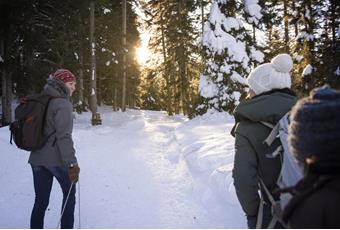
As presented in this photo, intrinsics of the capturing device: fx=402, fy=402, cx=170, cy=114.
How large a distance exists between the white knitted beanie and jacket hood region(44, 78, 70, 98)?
2.70 meters

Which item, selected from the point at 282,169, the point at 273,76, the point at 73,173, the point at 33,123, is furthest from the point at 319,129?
the point at 33,123

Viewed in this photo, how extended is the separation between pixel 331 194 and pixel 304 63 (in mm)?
20295

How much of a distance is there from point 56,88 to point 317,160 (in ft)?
13.1

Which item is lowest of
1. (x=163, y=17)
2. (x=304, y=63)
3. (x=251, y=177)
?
(x=251, y=177)

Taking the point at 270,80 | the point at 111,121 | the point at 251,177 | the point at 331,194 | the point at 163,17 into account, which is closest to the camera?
the point at 331,194

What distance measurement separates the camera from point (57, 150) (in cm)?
511

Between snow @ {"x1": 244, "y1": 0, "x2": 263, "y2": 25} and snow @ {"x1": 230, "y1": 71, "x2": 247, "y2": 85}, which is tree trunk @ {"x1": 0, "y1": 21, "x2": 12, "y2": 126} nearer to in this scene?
snow @ {"x1": 230, "y1": 71, "x2": 247, "y2": 85}

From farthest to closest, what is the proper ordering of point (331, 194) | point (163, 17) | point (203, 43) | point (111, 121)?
1. point (163, 17)
2. point (111, 121)
3. point (203, 43)
4. point (331, 194)

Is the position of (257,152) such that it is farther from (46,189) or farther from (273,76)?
(46,189)

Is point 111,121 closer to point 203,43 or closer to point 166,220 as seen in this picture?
point 203,43

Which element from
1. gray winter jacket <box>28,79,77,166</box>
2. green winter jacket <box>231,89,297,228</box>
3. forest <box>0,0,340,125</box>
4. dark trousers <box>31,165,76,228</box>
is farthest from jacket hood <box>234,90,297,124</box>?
forest <box>0,0,340,125</box>

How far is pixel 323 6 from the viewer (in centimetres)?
2216

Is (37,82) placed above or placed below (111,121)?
above

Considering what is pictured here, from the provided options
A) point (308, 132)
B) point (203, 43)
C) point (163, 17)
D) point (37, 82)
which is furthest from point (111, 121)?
point (308, 132)
